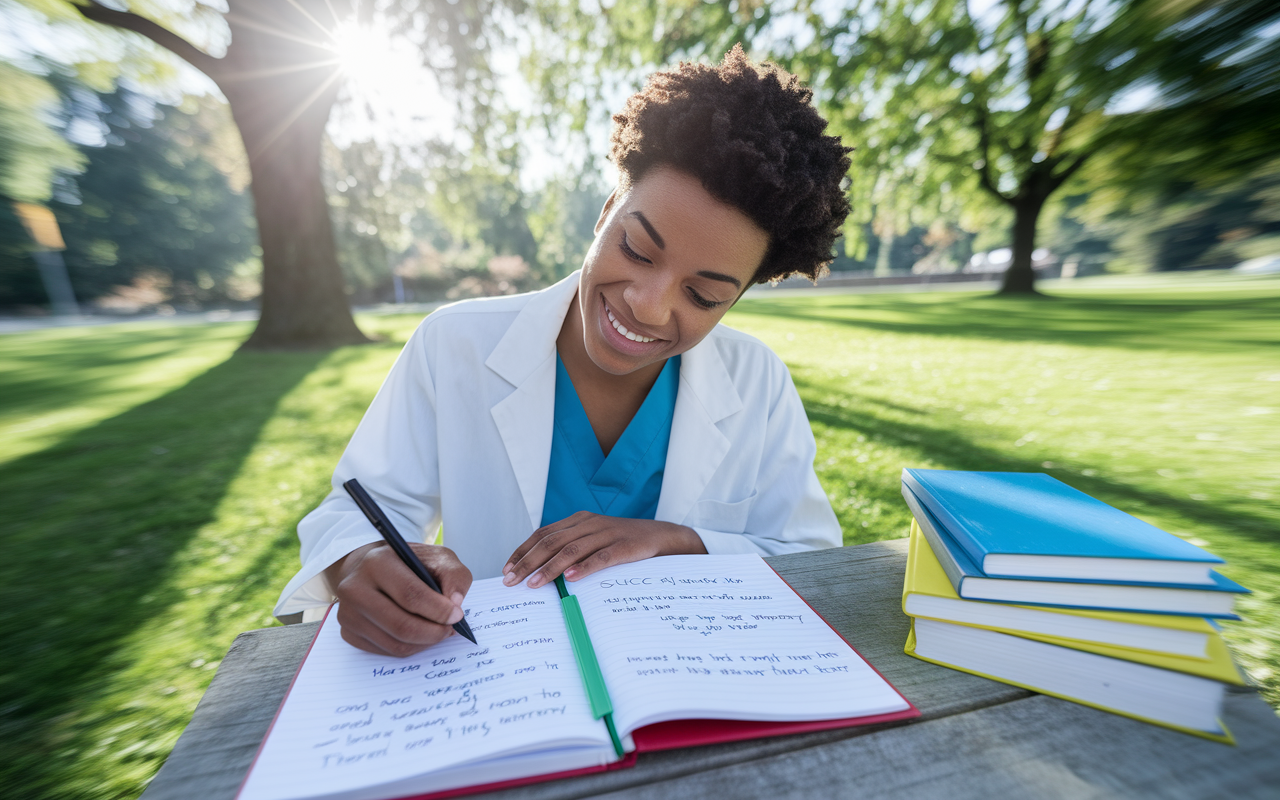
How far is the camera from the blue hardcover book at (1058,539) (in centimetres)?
75

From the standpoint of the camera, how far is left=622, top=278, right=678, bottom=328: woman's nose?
51.1 inches

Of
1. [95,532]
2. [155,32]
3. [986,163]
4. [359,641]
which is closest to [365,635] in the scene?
[359,641]

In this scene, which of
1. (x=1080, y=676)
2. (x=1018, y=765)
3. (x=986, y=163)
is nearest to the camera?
(x=1018, y=765)

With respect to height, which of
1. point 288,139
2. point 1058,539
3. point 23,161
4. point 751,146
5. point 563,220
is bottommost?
point 1058,539

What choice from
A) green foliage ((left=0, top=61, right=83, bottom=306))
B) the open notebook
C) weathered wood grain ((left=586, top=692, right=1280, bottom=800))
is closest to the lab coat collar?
the open notebook

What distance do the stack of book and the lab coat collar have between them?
32.0 inches

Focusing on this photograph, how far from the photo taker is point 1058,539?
0.83 metres

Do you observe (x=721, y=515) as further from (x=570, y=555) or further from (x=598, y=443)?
(x=570, y=555)

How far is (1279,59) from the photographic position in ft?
4.75

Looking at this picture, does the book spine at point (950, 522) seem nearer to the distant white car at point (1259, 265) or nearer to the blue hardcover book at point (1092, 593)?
the blue hardcover book at point (1092, 593)

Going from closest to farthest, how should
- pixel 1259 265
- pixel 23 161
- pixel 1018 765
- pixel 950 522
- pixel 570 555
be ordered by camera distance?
pixel 1018 765 < pixel 950 522 < pixel 570 555 < pixel 23 161 < pixel 1259 265

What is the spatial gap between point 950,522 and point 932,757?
0.37 m

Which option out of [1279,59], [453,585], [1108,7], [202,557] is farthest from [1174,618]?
[202,557]

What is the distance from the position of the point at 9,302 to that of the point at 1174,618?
3783 centimetres
